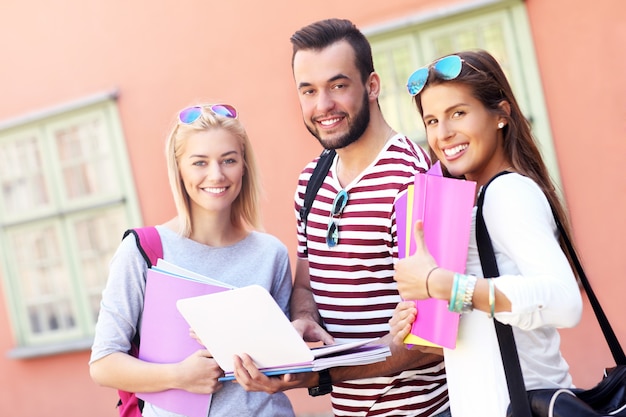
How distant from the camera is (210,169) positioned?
8.09ft

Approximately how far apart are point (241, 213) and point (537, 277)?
125cm

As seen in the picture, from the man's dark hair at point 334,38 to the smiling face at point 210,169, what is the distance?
14.9 inches

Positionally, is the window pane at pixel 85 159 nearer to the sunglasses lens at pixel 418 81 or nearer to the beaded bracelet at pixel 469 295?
the sunglasses lens at pixel 418 81

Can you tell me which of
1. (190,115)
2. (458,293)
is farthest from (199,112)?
(458,293)

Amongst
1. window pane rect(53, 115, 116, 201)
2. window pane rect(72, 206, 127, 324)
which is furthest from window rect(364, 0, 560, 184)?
window pane rect(72, 206, 127, 324)

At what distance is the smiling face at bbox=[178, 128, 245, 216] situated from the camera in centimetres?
247

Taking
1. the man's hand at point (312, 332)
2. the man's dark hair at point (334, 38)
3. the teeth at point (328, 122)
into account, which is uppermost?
the man's dark hair at point (334, 38)

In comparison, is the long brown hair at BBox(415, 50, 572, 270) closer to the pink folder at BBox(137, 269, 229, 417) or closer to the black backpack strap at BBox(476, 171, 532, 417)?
the black backpack strap at BBox(476, 171, 532, 417)

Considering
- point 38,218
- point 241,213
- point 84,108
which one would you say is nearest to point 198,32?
point 84,108

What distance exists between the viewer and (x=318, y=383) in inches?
87.4

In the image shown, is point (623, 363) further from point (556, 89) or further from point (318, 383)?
point (556, 89)

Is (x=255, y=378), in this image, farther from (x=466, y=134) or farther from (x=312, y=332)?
(x=466, y=134)

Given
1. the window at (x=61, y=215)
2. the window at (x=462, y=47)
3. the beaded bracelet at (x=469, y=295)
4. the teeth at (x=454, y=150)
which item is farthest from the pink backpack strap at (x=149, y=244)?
the window at (x=61, y=215)

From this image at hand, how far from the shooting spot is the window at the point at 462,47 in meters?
4.83
